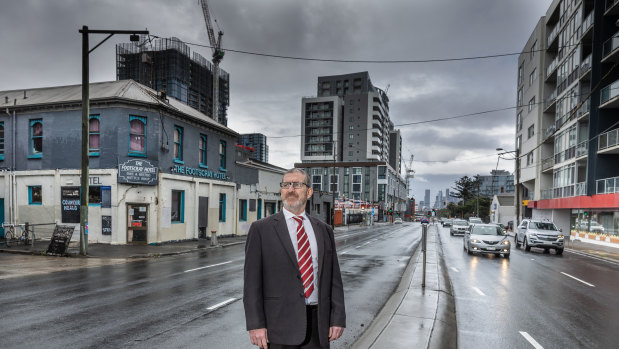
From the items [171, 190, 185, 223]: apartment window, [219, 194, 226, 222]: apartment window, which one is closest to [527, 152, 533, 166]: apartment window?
[219, 194, 226, 222]: apartment window

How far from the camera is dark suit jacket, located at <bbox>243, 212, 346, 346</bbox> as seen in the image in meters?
2.72

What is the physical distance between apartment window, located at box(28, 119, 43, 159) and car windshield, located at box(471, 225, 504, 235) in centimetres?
2463

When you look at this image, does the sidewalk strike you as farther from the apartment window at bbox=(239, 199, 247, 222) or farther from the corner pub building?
the apartment window at bbox=(239, 199, 247, 222)

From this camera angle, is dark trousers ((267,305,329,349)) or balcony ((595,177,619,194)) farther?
balcony ((595,177,619,194))

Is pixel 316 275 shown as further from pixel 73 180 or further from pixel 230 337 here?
pixel 73 180

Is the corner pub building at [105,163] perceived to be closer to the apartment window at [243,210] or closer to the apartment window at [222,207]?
the apartment window at [222,207]

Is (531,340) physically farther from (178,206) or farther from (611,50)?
(611,50)

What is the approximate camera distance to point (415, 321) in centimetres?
611

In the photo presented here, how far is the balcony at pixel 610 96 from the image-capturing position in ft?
83.3

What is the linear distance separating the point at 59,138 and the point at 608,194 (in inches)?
1366

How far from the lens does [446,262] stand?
50.5 feet

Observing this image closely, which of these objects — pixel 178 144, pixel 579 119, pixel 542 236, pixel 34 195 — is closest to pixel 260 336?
pixel 178 144

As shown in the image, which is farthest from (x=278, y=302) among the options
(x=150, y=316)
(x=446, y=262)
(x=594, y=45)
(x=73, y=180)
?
(x=594, y=45)

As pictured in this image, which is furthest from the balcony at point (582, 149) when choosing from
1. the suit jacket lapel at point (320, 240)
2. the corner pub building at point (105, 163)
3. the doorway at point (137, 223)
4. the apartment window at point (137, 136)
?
the suit jacket lapel at point (320, 240)
